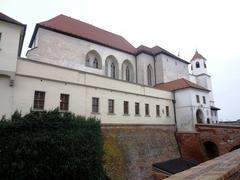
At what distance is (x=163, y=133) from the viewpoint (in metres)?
22.7

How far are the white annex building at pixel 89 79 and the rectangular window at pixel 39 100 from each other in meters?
0.07

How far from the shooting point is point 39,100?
14344 millimetres

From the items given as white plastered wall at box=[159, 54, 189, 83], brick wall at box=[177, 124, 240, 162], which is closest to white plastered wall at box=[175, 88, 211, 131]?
brick wall at box=[177, 124, 240, 162]

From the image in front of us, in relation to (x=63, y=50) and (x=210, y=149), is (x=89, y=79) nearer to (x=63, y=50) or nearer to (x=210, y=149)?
(x=63, y=50)

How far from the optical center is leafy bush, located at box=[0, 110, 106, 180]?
→ 1073cm

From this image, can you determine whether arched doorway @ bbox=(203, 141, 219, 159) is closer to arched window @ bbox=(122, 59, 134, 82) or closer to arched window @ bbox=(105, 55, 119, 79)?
arched window @ bbox=(122, 59, 134, 82)

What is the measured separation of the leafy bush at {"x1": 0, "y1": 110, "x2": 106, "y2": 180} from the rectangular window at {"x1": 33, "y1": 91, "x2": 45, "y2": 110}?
2.06m

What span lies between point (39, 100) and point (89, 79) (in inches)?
191

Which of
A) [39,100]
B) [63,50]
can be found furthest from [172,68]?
[39,100]

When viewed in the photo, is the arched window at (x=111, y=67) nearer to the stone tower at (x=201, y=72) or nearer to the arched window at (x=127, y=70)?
the arched window at (x=127, y=70)

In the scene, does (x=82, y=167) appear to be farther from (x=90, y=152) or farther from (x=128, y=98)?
(x=128, y=98)

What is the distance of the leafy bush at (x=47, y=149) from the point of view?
1073cm

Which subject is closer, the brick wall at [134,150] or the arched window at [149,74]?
the brick wall at [134,150]

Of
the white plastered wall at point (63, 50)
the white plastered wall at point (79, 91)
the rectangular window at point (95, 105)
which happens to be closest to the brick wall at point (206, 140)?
the white plastered wall at point (79, 91)
